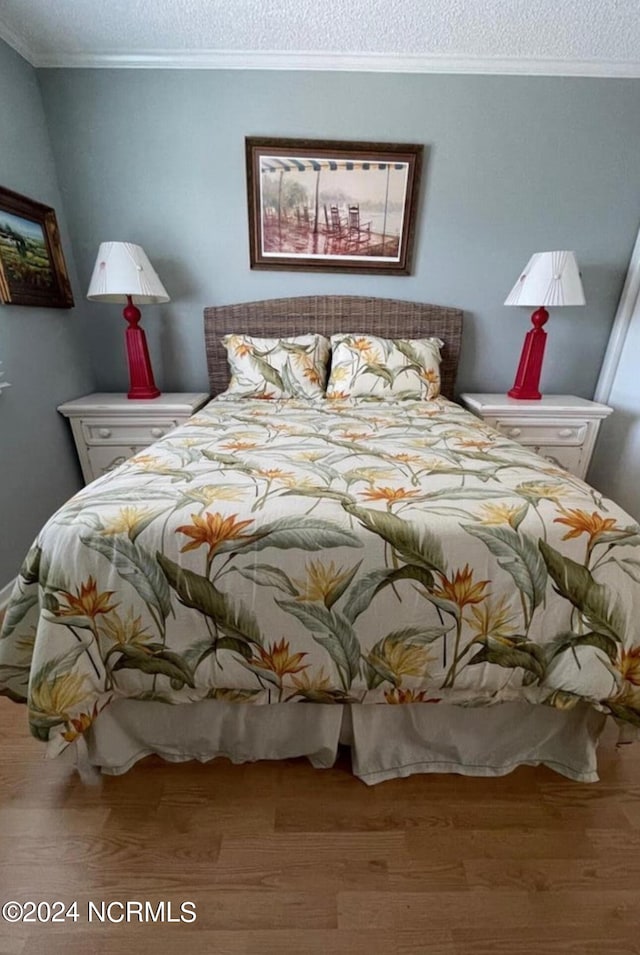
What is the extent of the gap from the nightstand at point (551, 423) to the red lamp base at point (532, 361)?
0.21 feet

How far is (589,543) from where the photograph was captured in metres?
0.83

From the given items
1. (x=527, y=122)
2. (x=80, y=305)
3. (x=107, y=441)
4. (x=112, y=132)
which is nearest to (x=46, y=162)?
(x=112, y=132)

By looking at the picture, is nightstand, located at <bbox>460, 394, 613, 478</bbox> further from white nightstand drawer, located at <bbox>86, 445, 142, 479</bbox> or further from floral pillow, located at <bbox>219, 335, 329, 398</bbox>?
white nightstand drawer, located at <bbox>86, 445, 142, 479</bbox>

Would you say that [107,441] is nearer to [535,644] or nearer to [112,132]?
[112,132]

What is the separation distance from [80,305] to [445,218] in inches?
82.7

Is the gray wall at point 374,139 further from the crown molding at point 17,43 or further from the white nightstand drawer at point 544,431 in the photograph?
the white nightstand drawer at point 544,431

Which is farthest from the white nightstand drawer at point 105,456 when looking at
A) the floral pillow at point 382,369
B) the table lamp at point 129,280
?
the floral pillow at point 382,369

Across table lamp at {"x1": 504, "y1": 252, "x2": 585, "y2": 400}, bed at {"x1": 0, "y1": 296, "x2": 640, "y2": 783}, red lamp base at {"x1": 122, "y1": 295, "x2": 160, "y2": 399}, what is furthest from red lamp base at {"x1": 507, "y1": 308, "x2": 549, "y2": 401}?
red lamp base at {"x1": 122, "y1": 295, "x2": 160, "y2": 399}

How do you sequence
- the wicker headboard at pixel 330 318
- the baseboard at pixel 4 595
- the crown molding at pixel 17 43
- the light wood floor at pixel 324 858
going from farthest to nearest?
the wicker headboard at pixel 330 318, the crown molding at pixel 17 43, the baseboard at pixel 4 595, the light wood floor at pixel 324 858

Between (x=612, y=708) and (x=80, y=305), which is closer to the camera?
(x=612, y=708)

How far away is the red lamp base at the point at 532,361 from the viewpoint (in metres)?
2.15

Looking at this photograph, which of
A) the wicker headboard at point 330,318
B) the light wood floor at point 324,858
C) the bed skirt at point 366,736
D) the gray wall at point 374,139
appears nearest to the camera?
the light wood floor at point 324,858

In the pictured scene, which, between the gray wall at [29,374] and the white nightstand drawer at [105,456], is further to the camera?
the white nightstand drawer at [105,456]

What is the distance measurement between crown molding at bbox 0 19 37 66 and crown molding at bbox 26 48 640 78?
0.02m
